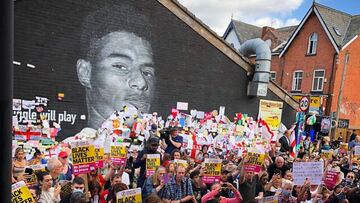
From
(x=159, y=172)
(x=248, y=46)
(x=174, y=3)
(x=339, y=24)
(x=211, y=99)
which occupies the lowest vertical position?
(x=159, y=172)

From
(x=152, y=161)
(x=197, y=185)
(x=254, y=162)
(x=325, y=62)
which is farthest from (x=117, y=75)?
(x=325, y=62)

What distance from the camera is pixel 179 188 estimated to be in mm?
5258

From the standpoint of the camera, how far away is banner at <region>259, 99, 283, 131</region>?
13.1 metres

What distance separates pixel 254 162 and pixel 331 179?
1412 millimetres

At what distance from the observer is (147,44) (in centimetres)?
1033

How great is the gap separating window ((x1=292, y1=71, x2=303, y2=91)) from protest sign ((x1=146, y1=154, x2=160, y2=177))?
22721 mm

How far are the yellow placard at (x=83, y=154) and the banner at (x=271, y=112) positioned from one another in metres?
9.17

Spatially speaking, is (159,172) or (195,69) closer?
(159,172)

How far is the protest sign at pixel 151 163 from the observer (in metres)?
5.78

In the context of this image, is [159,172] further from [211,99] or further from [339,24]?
[339,24]

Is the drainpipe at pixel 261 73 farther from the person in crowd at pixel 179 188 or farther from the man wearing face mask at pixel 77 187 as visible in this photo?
the man wearing face mask at pixel 77 187

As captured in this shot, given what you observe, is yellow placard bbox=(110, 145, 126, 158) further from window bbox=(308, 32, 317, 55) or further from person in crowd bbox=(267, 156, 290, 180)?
window bbox=(308, 32, 317, 55)

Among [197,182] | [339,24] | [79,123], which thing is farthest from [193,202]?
[339,24]

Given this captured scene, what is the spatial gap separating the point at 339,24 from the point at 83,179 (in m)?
26.0
